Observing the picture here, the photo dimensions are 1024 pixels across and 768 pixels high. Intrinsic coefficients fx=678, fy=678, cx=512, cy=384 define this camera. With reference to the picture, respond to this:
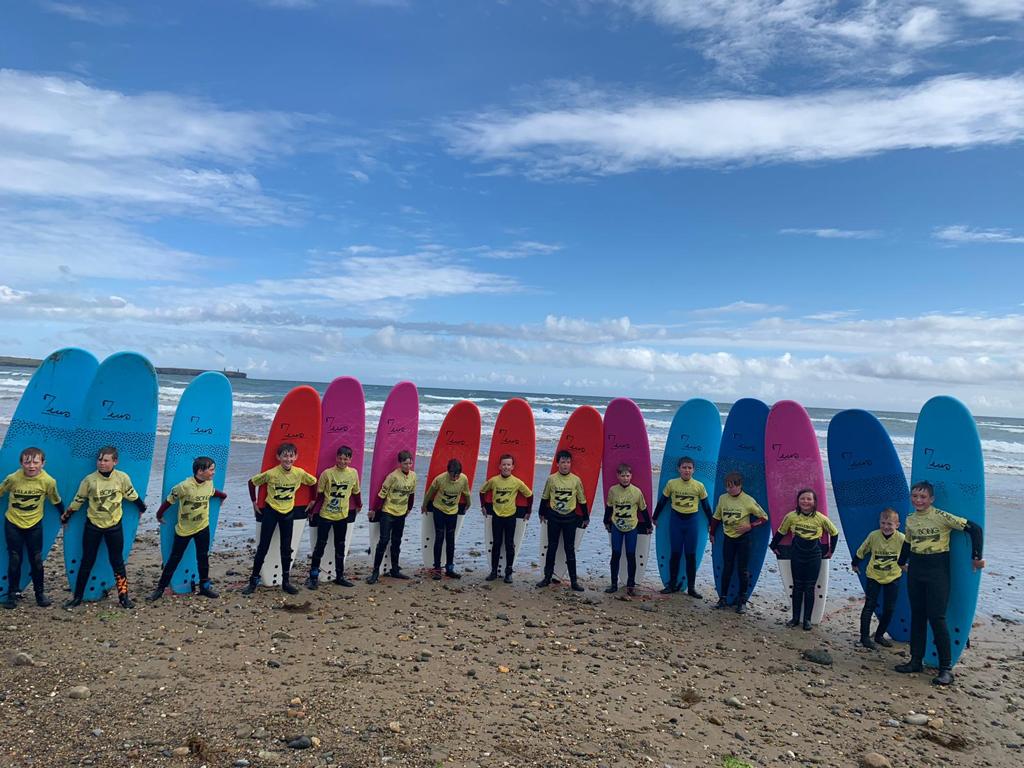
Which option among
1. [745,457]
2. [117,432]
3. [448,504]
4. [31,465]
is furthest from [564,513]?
[31,465]

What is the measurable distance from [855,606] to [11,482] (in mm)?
7458

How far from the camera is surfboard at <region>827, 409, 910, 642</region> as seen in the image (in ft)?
19.8

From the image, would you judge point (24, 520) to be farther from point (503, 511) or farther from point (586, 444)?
point (586, 444)

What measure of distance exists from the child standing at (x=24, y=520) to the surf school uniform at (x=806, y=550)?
6.10 meters

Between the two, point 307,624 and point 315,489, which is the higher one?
point 315,489

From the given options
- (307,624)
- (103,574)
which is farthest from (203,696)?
(103,574)

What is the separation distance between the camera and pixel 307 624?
204 inches

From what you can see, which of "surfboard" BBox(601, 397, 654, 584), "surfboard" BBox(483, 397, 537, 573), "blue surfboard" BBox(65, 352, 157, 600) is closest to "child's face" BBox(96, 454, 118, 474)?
"blue surfboard" BBox(65, 352, 157, 600)

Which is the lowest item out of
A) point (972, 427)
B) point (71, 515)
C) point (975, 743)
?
point (975, 743)

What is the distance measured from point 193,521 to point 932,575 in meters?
5.81

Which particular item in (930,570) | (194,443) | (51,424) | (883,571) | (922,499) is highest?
(51,424)

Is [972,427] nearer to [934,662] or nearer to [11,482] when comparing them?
[934,662]

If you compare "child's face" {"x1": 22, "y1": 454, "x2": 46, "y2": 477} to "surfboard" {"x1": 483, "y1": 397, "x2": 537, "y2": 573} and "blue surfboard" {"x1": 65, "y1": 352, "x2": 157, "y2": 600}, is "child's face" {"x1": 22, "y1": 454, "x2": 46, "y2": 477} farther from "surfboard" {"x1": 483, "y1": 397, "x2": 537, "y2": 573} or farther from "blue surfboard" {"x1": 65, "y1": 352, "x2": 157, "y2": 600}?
"surfboard" {"x1": 483, "y1": 397, "x2": 537, "y2": 573}

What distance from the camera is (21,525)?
5234 mm
